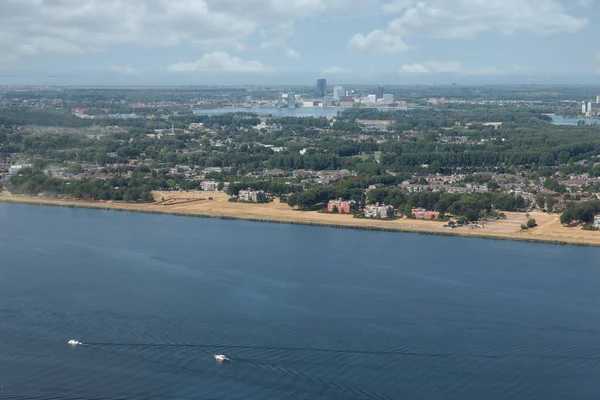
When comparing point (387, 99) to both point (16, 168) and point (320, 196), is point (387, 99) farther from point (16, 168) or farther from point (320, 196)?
point (320, 196)

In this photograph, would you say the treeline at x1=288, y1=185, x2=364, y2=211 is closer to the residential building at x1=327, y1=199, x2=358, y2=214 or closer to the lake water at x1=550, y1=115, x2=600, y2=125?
the residential building at x1=327, y1=199, x2=358, y2=214

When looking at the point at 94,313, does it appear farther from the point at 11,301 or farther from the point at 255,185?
the point at 255,185

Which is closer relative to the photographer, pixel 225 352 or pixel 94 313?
pixel 225 352

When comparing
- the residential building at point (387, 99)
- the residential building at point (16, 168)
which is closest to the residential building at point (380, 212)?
the residential building at point (16, 168)

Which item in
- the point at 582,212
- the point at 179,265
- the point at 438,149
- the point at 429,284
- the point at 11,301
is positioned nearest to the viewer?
the point at 11,301

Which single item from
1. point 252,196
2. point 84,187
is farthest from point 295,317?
point 84,187

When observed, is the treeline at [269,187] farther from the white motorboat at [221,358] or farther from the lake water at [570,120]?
the lake water at [570,120]

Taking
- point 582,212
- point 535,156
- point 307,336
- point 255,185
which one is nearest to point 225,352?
point 307,336
